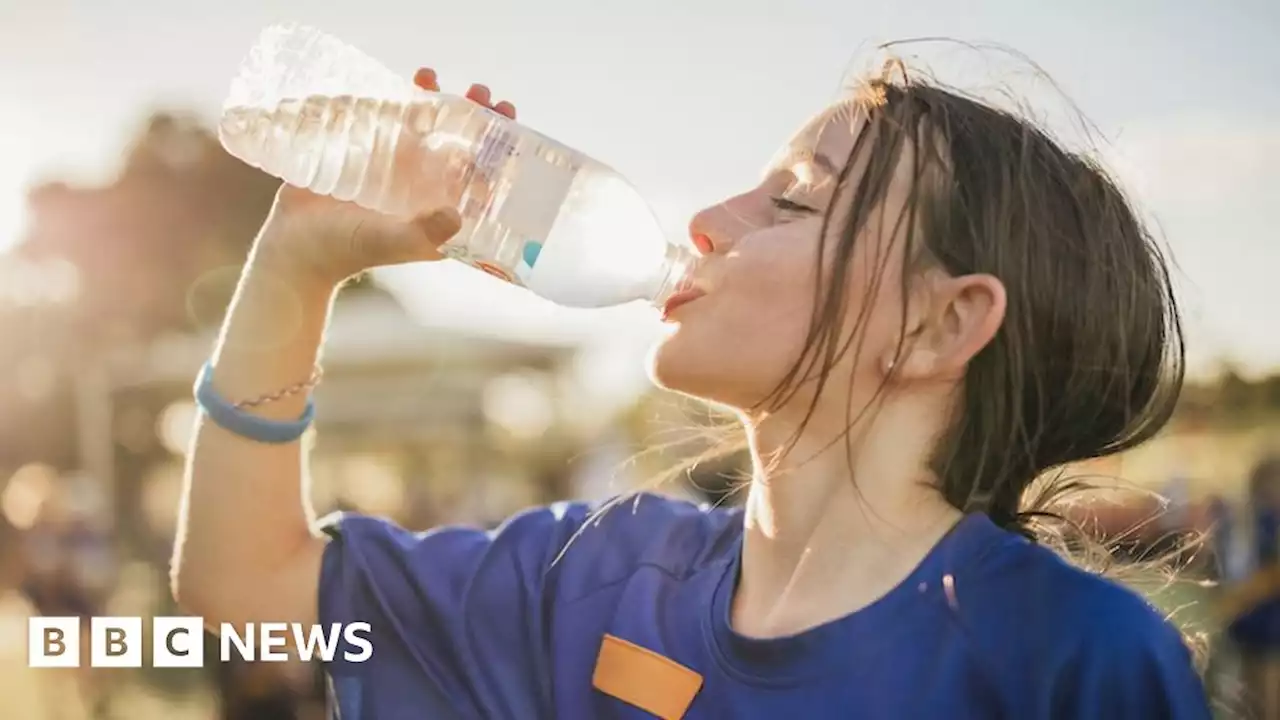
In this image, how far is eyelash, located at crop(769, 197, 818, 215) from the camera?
5.25ft

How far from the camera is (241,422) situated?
5.37 feet

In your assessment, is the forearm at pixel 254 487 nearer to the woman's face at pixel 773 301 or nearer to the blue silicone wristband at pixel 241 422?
the blue silicone wristband at pixel 241 422

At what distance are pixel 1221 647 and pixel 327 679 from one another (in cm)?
421

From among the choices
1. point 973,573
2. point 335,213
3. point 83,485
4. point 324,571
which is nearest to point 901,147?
point 973,573

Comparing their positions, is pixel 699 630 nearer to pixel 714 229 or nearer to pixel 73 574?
pixel 714 229

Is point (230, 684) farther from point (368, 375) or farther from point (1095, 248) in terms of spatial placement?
point (1095, 248)

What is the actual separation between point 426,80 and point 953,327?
0.74 m

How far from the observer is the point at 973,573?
56.0 inches

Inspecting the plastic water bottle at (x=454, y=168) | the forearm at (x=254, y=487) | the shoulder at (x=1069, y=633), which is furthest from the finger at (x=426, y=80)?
the shoulder at (x=1069, y=633)

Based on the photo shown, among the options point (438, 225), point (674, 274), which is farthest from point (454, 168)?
point (674, 274)

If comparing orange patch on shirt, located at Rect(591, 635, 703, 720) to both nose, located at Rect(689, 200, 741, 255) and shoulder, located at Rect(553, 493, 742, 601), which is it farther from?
nose, located at Rect(689, 200, 741, 255)

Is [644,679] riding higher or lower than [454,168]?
lower

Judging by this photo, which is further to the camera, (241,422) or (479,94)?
(479,94)

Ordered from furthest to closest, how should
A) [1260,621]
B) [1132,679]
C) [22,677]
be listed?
[22,677] → [1260,621] → [1132,679]
